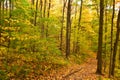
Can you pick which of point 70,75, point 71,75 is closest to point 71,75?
point 71,75

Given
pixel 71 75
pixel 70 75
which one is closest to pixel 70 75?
pixel 70 75

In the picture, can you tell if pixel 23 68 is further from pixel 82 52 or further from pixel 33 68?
pixel 82 52

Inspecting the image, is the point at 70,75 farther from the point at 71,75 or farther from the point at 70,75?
the point at 71,75

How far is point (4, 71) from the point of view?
31.4ft

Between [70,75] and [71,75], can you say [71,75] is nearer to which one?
[71,75]

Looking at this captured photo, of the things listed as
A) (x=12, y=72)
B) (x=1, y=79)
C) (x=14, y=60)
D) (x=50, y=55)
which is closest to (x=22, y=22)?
(x=14, y=60)

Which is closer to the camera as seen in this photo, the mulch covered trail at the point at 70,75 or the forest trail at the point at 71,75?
the mulch covered trail at the point at 70,75

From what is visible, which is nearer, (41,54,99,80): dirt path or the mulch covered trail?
the mulch covered trail

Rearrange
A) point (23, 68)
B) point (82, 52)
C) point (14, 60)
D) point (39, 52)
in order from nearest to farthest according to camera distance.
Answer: point (23, 68) < point (14, 60) < point (39, 52) < point (82, 52)

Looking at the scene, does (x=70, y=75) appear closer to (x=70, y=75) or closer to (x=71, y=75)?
(x=70, y=75)

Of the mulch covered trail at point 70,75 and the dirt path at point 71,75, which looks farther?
the dirt path at point 71,75

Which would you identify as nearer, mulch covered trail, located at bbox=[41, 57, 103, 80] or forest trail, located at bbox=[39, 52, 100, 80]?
mulch covered trail, located at bbox=[41, 57, 103, 80]

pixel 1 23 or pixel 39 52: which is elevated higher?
pixel 1 23

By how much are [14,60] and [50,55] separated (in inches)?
179
